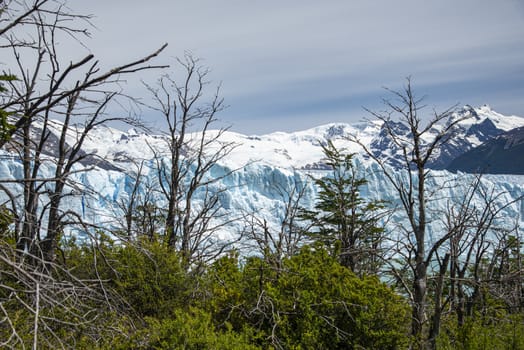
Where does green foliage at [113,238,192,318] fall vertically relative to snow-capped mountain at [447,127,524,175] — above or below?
below

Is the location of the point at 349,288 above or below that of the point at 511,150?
below

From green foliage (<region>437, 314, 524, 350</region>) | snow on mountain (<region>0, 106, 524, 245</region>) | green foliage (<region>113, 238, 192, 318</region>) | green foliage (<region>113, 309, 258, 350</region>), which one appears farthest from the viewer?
green foliage (<region>113, 238, 192, 318</region>)

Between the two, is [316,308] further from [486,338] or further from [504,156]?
[504,156]

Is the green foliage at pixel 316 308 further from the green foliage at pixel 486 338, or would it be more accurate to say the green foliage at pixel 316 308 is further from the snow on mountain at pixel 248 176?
the snow on mountain at pixel 248 176

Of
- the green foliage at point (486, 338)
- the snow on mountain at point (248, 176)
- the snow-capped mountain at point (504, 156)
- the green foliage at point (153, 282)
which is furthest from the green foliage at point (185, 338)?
the snow-capped mountain at point (504, 156)

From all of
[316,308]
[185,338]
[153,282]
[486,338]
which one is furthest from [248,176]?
[185,338]

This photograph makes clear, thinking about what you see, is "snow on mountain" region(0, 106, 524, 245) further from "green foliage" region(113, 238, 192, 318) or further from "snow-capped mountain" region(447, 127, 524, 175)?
"snow-capped mountain" region(447, 127, 524, 175)

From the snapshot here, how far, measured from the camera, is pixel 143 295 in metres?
6.41

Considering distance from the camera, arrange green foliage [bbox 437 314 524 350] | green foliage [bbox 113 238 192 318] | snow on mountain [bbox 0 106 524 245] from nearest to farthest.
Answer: green foliage [bbox 437 314 524 350] < snow on mountain [bbox 0 106 524 245] < green foliage [bbox 113 238 192 318]

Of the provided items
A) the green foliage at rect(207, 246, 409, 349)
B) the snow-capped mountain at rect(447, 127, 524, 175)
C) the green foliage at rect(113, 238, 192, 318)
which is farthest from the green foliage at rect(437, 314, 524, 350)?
the snow-capped mountain at rect(447, 127, 524, 175)

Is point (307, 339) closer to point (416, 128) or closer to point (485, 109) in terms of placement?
point (416, 128)

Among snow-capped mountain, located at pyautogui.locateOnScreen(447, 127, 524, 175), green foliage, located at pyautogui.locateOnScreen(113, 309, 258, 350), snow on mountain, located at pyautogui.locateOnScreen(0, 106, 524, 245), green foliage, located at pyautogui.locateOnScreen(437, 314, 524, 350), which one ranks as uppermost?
snow-capped mountain, located at pyautogui.locateOnScreen(447, 127, 524, 175)

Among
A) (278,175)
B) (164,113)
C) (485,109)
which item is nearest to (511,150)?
(278,175)

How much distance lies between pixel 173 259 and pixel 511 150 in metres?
104
